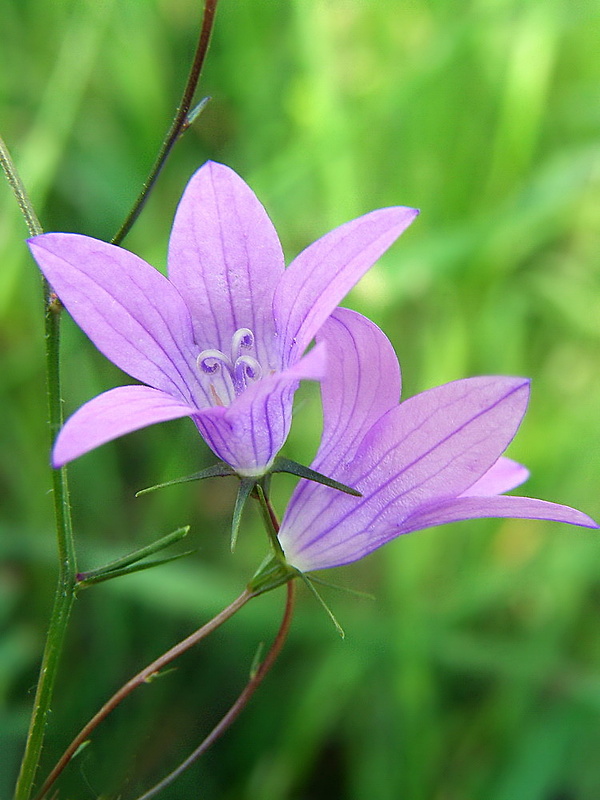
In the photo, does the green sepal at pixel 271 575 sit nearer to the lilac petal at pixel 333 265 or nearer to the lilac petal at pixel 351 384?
the lilac petal at pixel 351 384

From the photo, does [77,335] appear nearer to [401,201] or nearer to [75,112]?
[75,112]

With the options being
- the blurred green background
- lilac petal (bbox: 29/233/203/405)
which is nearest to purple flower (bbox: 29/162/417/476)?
lilac petal (bbox: 29/233/203/405)

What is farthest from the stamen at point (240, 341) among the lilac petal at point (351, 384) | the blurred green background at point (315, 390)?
the blurred green background at point (315, 390)

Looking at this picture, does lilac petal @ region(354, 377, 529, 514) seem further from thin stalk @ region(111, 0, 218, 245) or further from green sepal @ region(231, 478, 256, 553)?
thin stalk @ region(111, 0, 218, 245)

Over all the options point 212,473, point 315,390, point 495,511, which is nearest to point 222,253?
point 212,473

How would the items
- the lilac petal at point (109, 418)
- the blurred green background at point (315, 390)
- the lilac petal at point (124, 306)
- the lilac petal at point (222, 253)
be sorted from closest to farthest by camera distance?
the lilac petal at point (109, 418)
the lilac petal at point (124, 306)
the lilac petal at point (222, 253)
the blurred green background at point (315, 390)

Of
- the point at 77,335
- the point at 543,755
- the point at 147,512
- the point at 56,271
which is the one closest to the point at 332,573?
the point at 147,512
